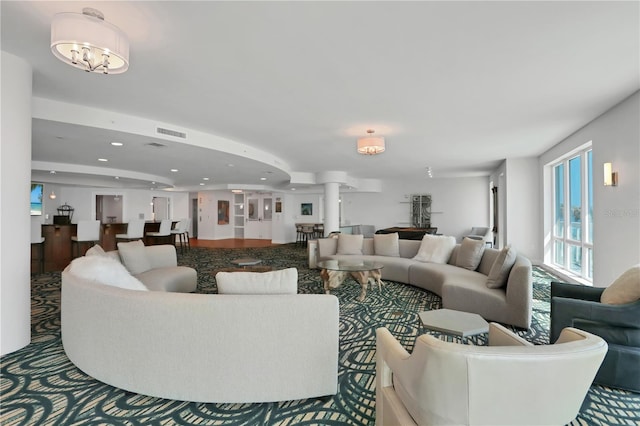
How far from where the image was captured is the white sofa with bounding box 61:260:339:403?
76.6 inches

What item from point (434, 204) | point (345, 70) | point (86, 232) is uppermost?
point (345, 70)

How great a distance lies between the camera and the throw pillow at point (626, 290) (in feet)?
7.36

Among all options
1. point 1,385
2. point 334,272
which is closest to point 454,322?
point 334,272

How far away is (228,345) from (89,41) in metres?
2.26

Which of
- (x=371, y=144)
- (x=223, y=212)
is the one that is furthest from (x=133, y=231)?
(x=371, y=144)

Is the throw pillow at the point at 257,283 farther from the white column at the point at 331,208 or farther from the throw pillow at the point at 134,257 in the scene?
the white column at the point at 331,208

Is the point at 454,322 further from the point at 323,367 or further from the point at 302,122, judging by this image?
the point at 302,122

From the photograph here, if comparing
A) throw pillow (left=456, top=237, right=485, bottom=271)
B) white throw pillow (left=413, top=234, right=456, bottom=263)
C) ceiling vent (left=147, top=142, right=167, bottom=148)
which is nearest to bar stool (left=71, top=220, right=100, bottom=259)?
ceiling vent (left=147, top=142, right=167, bottom=148)

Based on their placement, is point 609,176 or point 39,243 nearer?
point 609,176

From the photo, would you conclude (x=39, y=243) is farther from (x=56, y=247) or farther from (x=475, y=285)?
(x=475, y=285)

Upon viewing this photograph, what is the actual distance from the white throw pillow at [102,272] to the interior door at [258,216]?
10958 mm

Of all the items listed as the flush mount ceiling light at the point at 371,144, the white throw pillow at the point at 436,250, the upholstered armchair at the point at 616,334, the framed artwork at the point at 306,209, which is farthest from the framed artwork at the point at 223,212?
the upholstered armchair at the point at 616,334

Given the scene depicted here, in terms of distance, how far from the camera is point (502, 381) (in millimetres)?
1084

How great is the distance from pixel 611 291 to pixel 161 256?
17.8 ft
